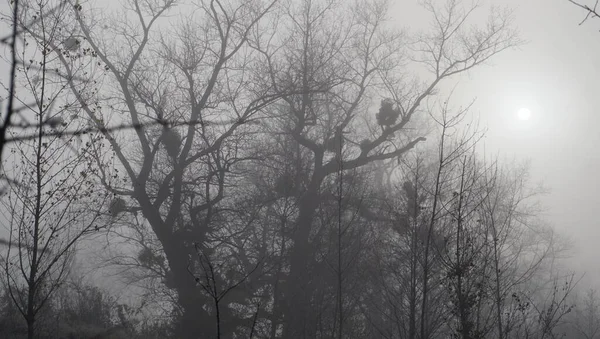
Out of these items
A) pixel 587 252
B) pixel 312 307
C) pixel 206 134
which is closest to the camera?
pixel 312 307

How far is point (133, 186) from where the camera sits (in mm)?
15531

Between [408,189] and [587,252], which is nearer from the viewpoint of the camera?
[408,189]

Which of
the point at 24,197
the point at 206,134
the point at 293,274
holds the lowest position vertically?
the point at 24,197

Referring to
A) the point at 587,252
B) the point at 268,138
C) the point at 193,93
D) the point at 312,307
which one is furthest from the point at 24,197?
the point at 587,252

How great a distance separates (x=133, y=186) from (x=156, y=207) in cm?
97

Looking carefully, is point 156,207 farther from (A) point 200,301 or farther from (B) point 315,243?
(B) point 315,243

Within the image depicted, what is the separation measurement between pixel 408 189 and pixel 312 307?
405 centimetres

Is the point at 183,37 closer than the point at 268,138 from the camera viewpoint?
Yes

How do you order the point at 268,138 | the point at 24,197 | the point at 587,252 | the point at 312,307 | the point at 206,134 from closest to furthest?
1. the point at 24,197
2. the point at 312,307
3. the point at 206,134
4. the point at 268,138
5. the point at 587,252

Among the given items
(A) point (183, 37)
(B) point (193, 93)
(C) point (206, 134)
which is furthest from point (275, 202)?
(A) point (183, 37)

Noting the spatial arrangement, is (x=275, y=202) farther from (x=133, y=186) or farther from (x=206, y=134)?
(x=133, y=186)

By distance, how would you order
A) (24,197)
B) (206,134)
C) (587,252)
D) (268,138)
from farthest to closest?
1. (587,252)
2. (268,138)
3. (206,134)
4. (24,197)

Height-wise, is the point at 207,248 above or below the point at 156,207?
below

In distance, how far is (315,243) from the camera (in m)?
16.2
